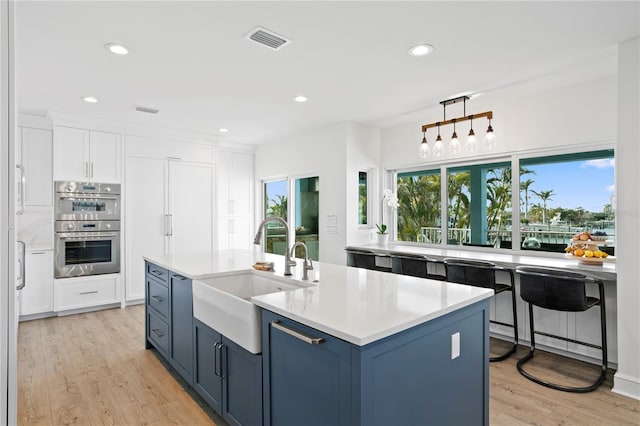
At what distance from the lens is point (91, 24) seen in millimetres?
2385

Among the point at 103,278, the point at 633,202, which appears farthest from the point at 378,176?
the point at 103,278

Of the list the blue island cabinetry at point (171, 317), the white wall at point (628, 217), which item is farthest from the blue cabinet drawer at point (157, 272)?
the white wall at point (628, 217)

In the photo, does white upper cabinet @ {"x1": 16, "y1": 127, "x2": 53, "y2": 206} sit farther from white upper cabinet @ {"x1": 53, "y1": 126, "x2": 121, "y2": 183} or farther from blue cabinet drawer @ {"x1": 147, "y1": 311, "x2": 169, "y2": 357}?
blue cabinet drawer @ {"x1": 147, "y1": 311, "x2": 169, "y2": 357}

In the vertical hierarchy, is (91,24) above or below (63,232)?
above

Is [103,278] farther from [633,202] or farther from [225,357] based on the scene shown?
[633,202]

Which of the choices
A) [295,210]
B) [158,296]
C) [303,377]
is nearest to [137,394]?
[158,296]

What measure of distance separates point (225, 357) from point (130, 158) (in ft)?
13.1

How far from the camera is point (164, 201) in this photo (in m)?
5.31

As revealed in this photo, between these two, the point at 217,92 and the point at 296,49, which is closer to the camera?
the point at 296,49

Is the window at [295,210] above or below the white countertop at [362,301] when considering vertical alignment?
above

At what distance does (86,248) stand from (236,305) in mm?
3862

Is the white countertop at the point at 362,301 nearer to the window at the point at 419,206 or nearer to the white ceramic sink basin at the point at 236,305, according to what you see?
the white ceramic sink basin at the point at 236,305

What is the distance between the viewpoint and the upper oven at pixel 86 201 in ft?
14.9

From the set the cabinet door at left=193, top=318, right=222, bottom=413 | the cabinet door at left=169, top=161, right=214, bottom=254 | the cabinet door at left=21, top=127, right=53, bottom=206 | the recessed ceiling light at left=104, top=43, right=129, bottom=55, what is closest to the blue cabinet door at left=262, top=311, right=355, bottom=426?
the cabinet door at left=193, top=318, right=222, bottom=413
